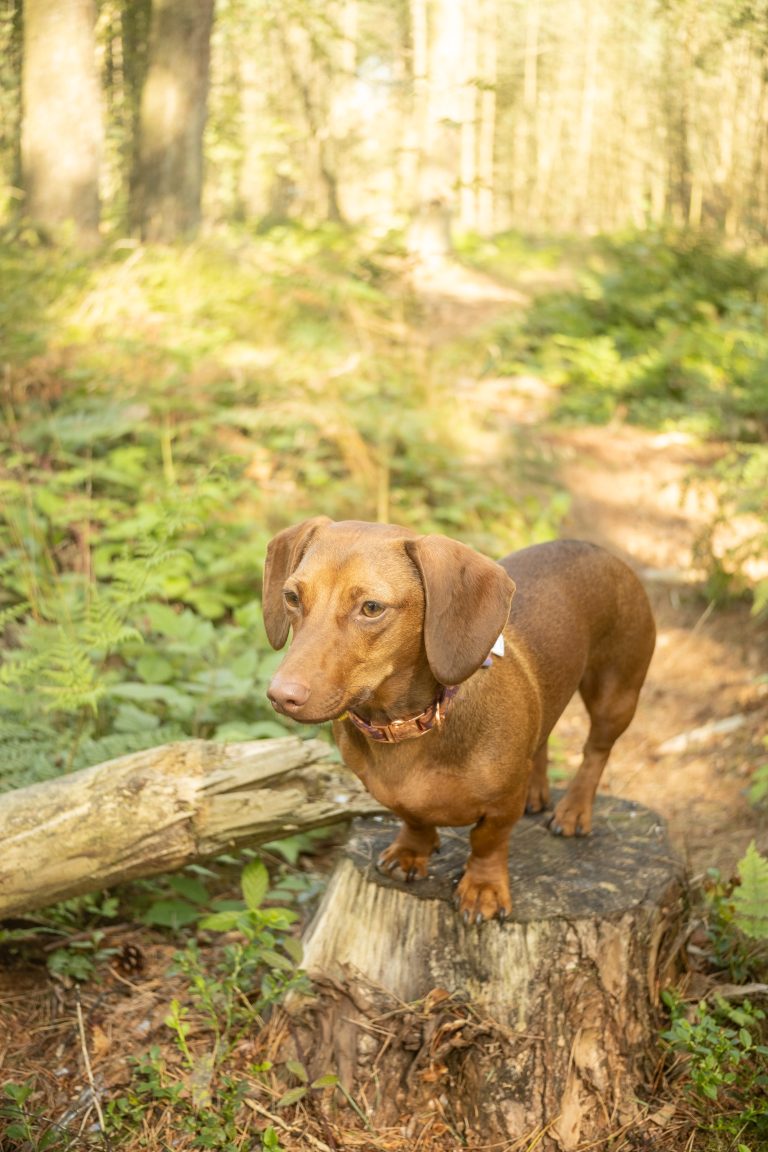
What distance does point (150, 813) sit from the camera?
3.22m

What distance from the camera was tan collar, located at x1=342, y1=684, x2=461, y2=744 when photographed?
8.93ft

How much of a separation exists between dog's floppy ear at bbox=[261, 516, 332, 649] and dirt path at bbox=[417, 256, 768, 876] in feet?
8.25

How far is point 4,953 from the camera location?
349 centimetres

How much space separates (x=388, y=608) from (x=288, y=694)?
400 mm

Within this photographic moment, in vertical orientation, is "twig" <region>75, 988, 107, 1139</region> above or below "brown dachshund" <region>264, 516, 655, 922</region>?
below

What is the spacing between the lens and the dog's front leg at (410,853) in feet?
10.3

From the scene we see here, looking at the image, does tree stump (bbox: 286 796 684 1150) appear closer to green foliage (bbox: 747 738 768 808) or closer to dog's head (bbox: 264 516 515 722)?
dog's head (bbox: 264 516 515 722)

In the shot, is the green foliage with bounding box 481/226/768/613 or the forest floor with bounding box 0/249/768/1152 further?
the green foliage with bounding box 481/226/768/613

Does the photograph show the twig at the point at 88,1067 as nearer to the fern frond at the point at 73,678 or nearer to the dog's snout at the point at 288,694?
the fern frond at the point at 73,678

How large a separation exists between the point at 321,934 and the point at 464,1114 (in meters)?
0.68

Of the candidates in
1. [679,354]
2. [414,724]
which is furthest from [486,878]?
[679,354]

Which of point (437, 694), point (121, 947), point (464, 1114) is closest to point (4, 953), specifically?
point (121, 947)

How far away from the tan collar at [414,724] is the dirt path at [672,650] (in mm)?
2202

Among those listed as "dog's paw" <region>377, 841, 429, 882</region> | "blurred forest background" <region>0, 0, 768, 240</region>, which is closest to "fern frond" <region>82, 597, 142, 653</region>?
"dog's paw" <region>377, 841, 429, 882</region>
